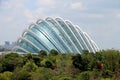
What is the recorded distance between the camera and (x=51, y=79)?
28797 millimetres

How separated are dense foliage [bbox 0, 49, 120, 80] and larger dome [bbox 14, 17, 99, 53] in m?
16.6

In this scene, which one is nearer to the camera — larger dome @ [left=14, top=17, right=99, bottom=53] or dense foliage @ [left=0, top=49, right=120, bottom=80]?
dense foliage @ [left=0, top=49, right=120, bottom=80]

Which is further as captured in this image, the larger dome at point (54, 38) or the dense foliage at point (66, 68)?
the larger dome at point (54, 38)

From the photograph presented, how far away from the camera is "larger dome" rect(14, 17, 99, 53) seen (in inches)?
2319

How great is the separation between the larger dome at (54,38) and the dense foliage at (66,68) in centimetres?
1661

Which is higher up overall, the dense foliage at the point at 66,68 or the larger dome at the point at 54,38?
the larger dome at the point at 54,38

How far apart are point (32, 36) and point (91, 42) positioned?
903 centimetres

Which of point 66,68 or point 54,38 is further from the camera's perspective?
point 54,38

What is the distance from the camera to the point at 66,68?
3653 centimetres

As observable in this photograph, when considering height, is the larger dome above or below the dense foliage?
above

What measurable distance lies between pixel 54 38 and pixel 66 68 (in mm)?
22865

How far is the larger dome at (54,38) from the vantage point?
5891cm

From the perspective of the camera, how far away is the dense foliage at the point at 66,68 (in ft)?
99.9

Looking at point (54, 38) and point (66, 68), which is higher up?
point (54, 38)
